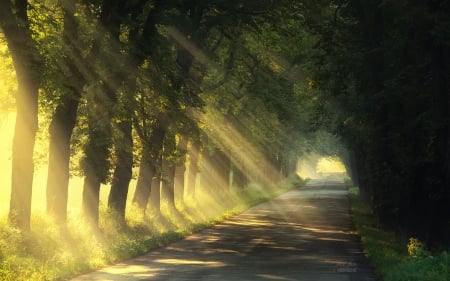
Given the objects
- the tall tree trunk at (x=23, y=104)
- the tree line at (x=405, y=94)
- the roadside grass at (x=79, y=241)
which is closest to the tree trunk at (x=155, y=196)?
the roadside grass at (x=79, y=241)

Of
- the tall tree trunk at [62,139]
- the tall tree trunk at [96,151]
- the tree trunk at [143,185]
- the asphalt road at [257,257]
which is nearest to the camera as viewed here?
the asphalt road at [257,257]

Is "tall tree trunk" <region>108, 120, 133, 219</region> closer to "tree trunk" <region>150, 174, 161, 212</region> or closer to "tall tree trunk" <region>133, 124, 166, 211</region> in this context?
"tall tree trunk" <region>133, 124, 166, 211</region>

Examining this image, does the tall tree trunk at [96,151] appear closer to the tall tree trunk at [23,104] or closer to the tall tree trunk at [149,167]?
the tall tree trunk at [149,167]

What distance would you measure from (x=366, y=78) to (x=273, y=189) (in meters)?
57.5

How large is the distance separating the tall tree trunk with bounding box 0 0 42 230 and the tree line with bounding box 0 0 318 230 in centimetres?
2

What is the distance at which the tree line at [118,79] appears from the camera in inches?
659

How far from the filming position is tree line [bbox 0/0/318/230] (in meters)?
16.8

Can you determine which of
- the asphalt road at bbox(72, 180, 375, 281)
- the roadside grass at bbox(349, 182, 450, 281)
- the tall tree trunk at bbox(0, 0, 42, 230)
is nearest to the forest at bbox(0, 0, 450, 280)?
the tall tree trunk at bbox(0, 0, 42, 230)

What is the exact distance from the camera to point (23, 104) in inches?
655

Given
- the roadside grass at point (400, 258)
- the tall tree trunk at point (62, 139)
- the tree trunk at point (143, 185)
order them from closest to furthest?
1. the roadside grass at point (400, 258)
2. the tall tree trunk at point (62, 139)
3. the tree trunk at point (143, 185)

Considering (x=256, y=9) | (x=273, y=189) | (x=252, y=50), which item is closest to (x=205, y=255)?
(x=256, y=9)

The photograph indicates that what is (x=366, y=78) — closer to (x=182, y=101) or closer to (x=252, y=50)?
(x=182, y=101)

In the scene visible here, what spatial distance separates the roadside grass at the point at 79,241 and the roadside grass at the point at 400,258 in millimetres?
6376

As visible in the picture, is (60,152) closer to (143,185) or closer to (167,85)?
(167,85)
